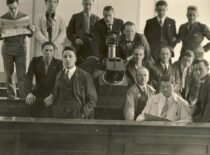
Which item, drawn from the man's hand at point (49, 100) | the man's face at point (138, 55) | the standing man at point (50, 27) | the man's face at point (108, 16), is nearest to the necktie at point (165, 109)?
the man's face at point (138, 55)

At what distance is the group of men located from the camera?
17.4 feet

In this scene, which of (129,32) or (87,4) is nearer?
(129,32)

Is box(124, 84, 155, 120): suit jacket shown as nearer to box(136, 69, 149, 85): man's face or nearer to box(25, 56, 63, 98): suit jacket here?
box(136, 69, 149, 85): man's face

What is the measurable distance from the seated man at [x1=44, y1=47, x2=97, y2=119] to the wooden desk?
941 millimetres

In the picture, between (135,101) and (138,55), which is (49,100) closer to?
(135,101)

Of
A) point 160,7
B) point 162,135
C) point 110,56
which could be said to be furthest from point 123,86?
point 162,135

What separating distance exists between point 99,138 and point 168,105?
1.30 meters

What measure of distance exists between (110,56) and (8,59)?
130cm

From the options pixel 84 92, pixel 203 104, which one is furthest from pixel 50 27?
pixel 203 104

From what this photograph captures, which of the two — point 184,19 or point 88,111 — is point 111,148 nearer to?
point 88,111

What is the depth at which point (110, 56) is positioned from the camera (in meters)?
6.05

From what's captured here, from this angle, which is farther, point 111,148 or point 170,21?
point 170,21

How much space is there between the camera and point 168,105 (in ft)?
17.3

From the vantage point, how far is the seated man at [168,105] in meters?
5.23
